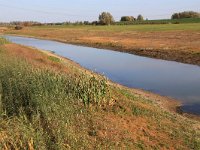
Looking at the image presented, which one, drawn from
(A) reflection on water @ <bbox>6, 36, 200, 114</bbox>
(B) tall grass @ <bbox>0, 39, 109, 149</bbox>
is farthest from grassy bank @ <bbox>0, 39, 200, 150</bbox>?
→ (A) reflection on water @ <bbox>6, 36, 200, 114</bbox>

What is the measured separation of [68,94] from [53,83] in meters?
0.60

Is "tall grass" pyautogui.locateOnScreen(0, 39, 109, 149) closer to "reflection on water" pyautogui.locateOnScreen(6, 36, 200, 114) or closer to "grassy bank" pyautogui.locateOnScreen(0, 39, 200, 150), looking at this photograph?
"grassy bank" pyautogui.locateOnScreen(0, 39, 200, 150)

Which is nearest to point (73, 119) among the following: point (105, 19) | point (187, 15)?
point (105, 19)

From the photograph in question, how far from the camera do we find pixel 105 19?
151 meters

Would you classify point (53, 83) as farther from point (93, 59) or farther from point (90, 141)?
point (93, 59)

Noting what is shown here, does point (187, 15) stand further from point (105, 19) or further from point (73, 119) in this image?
point (73, 119)

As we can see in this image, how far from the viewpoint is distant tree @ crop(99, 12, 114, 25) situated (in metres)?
149

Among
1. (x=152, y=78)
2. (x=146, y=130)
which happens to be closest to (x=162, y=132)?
(x=146, y=130)

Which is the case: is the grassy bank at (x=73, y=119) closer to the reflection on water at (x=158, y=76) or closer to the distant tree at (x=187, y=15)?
the reflection on water at (x=158, y=76)

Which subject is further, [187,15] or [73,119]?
[187,15]

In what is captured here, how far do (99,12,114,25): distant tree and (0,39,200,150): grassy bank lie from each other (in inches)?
5379

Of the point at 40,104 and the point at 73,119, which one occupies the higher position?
the point at 40,104

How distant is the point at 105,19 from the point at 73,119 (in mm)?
142845

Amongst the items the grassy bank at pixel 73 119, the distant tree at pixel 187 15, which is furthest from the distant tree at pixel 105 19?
the grassy bank at pixel 73 119
